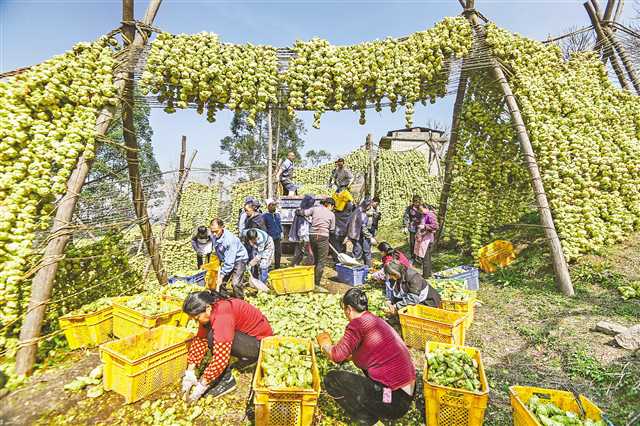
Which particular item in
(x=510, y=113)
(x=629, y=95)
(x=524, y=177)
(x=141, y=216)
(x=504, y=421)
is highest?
(x=629, y=95)

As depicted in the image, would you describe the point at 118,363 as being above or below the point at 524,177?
below

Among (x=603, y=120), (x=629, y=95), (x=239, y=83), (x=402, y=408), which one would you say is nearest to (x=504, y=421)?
(x=402, y=408)

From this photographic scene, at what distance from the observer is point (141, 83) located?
15.9 ft

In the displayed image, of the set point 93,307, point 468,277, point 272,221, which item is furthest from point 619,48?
point 93,307

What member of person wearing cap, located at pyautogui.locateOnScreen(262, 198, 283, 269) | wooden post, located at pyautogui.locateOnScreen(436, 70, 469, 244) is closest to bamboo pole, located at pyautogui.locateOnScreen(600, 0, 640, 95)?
wooden post, located at pyautogui.locateOnScreen(436, 70, 469, 244)

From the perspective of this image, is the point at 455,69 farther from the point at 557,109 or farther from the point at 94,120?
the point at 94,120

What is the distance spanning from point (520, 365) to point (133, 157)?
21.4 ft

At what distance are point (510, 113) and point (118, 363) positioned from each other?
7799mm

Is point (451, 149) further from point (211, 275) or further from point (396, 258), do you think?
point (211, 275)

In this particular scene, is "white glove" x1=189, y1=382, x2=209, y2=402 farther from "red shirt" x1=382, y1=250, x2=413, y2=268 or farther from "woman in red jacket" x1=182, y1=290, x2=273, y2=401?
"red shirt" x1=382, y1=250, x2=413, y2=268

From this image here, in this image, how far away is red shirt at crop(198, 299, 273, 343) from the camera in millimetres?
3301

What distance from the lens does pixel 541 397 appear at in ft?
9.16

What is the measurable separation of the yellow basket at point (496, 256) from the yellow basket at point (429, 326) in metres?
3.94

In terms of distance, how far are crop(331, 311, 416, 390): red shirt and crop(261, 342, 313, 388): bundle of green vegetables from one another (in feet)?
1.07
